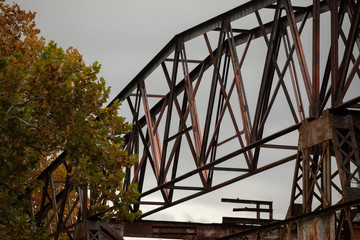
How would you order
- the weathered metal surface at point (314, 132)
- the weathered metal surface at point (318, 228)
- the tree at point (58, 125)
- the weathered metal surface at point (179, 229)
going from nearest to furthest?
the weathered metal surface at point (318, 228) < the weathered metal surface at point (314, 132) < the tree at point (58, 125) < the weathered metal surface at point (179, 229)

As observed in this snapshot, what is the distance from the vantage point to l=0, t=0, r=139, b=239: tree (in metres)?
18.3

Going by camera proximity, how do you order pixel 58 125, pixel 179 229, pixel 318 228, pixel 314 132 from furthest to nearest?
pixel 179 229, pixel 58 125, pixel 314 132, pixel 318 228

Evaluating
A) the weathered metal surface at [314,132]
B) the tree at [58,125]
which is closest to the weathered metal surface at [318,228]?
the weathered metal surface at [314,132]

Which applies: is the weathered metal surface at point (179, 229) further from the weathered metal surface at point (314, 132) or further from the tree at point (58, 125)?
the weathered metal surface at point (314, 132)

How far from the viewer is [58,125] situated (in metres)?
18.9

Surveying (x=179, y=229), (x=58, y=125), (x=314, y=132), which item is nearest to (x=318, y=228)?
(x=314, y=132)

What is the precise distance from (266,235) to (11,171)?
9625 millimetres

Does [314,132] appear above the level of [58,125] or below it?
below

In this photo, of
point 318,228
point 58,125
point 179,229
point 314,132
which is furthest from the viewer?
point 179,229

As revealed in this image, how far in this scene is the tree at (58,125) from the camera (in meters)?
18.3

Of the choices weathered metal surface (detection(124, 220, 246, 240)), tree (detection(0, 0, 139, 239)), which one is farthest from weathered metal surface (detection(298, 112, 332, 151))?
weathered metal surface (detection(124, 220, 246, 240))

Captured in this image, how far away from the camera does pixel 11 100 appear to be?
1830 centimetres

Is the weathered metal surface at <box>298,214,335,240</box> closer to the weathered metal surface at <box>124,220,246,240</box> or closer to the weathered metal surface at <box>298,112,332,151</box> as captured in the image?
the weathered metal surface at <box>298,112,332,151</box>

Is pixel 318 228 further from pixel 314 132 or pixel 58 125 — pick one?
pixel 58 125
